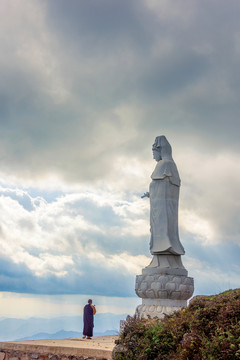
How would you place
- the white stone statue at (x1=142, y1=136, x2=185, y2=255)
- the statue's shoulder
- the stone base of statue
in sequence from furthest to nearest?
the statue's shoulder < the white stone statue at (x1=142, y1=136, x2=185, y2=255) < the stone base of statue

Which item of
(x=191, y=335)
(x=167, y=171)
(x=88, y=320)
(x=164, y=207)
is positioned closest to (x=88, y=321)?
(x=88, y=320)

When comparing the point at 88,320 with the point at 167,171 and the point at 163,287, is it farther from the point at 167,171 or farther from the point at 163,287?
the point at 167,171

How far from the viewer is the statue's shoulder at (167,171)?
1189cm

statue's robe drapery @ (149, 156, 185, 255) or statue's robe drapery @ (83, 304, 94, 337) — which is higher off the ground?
statue's robe drapery @ (149, 156, 185, 255)

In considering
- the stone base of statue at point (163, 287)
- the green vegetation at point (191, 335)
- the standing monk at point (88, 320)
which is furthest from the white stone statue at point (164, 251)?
the green vegetation at point (191, 335)

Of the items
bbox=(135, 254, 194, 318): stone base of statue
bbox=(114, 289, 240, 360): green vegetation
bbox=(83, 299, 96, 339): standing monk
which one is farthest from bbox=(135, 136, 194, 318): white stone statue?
bbox=(114, 289, 240, 360): green vegetation

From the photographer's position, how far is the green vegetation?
4.18 m

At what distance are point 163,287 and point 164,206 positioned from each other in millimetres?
2459

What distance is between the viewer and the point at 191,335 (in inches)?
182

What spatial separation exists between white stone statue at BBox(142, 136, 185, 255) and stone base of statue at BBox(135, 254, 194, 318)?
0.40 metres

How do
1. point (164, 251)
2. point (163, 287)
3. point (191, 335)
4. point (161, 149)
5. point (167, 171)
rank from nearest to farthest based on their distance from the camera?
point (191, 335) → point (163, 287) → point (164, 251) → point (167, 171) → point (161, 149)

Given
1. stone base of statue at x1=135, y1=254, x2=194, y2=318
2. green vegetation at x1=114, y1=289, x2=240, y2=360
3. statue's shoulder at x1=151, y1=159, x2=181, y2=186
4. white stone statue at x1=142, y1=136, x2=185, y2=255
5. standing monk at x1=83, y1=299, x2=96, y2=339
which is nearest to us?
green vegetation at x1=114, y1=289, x2=240, y2=360

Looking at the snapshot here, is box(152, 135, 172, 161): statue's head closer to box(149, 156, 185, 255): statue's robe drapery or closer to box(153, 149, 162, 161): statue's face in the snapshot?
box(153, 149, 162, 161): statue's face

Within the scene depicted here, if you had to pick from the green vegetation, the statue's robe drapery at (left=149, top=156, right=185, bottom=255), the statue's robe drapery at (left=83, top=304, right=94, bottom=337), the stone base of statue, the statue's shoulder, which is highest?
the statue's shoulder
